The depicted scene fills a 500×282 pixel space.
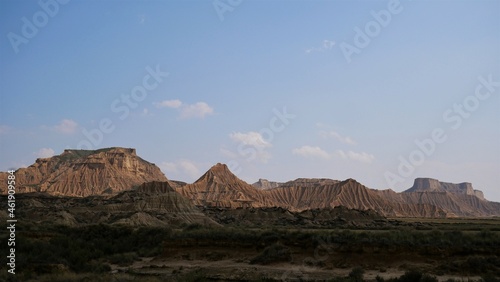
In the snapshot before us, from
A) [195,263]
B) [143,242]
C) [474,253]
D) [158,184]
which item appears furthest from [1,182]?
[474,253]

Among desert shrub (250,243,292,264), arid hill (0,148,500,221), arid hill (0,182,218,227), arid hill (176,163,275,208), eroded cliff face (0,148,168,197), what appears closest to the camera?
desert shrub (250,243,292,264)

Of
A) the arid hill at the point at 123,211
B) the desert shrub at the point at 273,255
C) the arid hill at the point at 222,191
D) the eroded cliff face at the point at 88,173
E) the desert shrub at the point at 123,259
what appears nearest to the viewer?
the desert shrub at the point at 273,255

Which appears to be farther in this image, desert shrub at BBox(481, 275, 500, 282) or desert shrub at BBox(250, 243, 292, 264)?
desert shrub at BBox(250, 243, 292, 264)

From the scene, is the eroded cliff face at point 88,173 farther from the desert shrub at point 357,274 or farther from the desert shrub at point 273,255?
the desert shrub at point 357,274

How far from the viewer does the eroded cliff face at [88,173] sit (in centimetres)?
15312

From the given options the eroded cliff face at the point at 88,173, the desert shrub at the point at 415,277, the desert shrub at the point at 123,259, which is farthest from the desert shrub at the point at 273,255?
the eroded cliff face at the point at 88,173

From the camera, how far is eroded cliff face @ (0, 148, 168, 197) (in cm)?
15312

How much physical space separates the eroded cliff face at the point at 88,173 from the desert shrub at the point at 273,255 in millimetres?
127170

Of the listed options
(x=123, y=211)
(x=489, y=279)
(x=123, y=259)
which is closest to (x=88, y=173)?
(x=123, y=211)

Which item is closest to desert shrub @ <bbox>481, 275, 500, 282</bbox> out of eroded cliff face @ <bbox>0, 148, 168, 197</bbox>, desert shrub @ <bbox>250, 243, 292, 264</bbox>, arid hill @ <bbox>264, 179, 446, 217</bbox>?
desert shrub @ <bbox>250, 243, 292, 264</bbox>

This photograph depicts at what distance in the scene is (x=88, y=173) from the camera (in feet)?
538

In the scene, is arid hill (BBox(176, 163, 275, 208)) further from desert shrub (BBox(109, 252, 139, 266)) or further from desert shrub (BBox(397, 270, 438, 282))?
desert shrub (BBox(397, 270, 438, 282))

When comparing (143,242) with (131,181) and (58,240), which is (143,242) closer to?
(58,240)

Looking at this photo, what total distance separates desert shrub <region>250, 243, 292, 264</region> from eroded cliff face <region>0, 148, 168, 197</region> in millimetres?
127170
